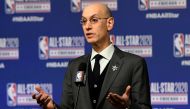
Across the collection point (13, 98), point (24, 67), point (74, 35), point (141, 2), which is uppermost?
point (141, 2)

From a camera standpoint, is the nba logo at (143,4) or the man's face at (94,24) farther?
the nba logo at (143,4)

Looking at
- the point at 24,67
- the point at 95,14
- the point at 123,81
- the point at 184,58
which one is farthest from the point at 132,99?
the point at 24,67

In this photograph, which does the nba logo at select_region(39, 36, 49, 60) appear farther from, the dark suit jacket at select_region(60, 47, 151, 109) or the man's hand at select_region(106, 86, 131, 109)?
the man's hand at select_region(106, 86, 131, 109)

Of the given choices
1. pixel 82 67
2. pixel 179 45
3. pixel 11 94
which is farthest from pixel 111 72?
pixel 11 94

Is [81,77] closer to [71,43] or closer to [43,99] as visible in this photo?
[43,99]

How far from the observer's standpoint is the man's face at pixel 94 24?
220 centimetres

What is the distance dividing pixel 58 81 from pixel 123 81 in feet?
6.02

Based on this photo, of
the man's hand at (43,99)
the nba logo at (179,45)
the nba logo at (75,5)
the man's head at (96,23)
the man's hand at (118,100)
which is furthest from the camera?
the nba logo at (75,5)

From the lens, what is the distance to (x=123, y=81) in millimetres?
2154

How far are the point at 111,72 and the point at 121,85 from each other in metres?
0.08

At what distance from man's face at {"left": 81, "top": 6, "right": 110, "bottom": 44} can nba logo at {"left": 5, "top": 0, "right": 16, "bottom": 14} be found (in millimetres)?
1853

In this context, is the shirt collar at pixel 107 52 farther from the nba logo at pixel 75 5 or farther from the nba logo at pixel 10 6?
the nba logo at pixel 10 6

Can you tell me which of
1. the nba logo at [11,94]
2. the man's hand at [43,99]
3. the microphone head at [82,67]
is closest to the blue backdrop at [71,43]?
the nba logo at [11,94]

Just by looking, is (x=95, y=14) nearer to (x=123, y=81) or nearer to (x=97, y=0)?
(x=123, y=81)
